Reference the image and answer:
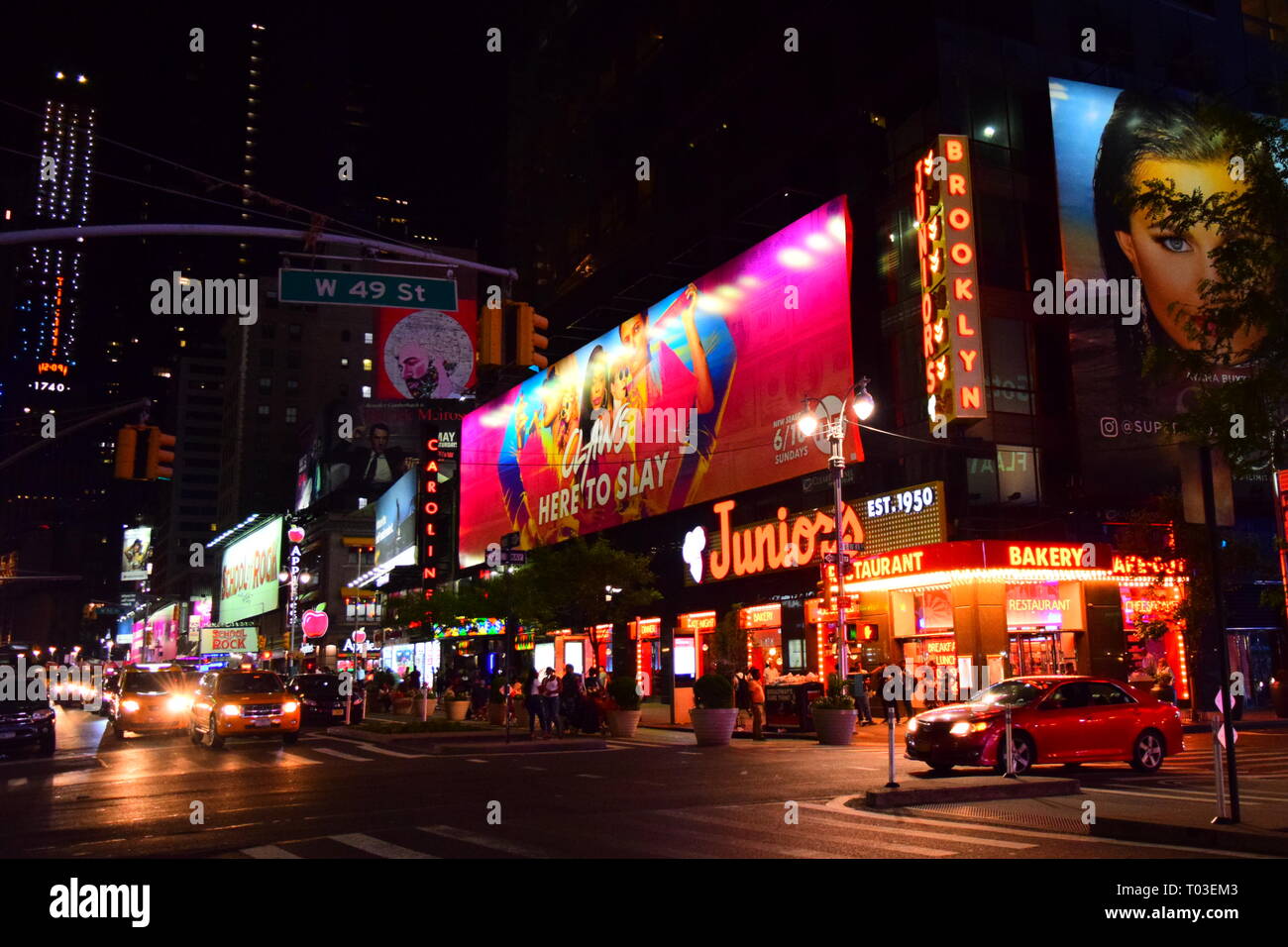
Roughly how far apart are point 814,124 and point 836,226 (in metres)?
6.88

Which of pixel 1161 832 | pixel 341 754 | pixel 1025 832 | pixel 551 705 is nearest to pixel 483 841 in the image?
pixel 1025 832

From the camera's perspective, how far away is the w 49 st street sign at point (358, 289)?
577 inches

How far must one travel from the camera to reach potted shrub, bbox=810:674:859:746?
24.5 m

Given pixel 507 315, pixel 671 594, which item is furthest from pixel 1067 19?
pixel 507 315

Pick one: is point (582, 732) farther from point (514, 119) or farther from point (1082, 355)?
point (514, 119)

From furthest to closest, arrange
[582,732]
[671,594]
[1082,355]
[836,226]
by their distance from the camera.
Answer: [671,594] → [836,226] → [1082,355] → [582,732]

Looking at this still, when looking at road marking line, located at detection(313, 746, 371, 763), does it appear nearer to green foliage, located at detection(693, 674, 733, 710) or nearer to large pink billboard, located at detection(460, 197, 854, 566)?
green foliage, located at detection(693, 674, 733, 710)

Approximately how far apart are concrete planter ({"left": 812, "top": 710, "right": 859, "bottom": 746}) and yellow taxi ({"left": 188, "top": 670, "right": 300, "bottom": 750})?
43.3 ft

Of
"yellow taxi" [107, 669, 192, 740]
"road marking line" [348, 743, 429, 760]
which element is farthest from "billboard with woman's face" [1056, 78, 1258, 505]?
"yellow taxi" [107, 669, 192, 740]

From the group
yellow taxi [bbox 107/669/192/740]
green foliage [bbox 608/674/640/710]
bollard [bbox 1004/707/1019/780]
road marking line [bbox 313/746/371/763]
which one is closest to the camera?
bollard [bbox 1004/707/1019/780]

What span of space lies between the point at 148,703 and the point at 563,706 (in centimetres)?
1285

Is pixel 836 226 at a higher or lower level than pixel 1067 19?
lower

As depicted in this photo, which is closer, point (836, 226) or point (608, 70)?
point (836, 226)
